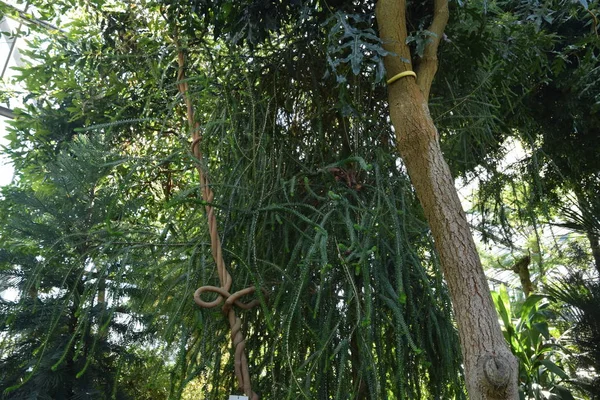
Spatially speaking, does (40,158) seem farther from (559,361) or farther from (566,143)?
(559,361)

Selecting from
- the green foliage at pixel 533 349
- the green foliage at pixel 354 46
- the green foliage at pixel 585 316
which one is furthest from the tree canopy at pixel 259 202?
the green foliage at pixel 533 349

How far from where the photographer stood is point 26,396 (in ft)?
4.99

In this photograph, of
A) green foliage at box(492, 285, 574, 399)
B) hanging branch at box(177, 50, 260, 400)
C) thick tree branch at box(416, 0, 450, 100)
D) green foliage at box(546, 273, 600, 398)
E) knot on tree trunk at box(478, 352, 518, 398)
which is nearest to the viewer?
knot on tree trunk at box(478, 352, 518, 398)

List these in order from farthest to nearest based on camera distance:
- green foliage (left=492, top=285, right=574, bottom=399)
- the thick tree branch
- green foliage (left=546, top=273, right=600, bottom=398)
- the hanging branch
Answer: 1. green foliage (left=492, top=285, right=574, bottom=399)
2. green foliage (left=546, top=273, right=600, bottom=398)
3. the thick tree branch
4. the hanging branch

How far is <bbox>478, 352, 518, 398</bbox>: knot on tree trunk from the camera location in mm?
855

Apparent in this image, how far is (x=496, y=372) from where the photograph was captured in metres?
0.86

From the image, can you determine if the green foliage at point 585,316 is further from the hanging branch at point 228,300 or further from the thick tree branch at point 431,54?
the hanging branch at point 228,300

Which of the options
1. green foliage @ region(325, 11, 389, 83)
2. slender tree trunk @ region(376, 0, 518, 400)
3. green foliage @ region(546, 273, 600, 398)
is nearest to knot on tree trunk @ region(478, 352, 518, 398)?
slender tree trunk @ region(376, 0, 518, 400)

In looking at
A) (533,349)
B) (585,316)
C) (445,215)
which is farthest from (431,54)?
(533,349)

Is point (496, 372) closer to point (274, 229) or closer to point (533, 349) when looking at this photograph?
point (274, 229)

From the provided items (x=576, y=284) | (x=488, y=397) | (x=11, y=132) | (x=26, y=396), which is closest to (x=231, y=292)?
(x=488, y=397)

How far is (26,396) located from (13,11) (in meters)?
1.23

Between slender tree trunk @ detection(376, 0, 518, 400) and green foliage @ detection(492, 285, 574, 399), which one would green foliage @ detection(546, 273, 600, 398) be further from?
slender tree trunk @ detection(376, 0, 518, 400)

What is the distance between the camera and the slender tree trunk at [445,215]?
88cm
